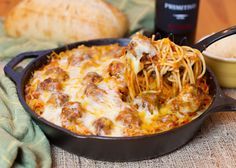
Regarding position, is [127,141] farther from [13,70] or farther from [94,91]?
[13,70]

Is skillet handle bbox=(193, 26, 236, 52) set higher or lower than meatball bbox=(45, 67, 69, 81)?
higher

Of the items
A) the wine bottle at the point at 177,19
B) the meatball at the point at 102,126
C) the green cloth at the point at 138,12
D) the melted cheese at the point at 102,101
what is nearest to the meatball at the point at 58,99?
the melted cheese at the point at 102,101

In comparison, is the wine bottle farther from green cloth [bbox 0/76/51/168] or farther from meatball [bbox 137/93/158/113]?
green cloth [bbox 0/76/51/168]

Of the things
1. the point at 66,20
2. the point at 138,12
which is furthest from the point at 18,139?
the point at 138,12

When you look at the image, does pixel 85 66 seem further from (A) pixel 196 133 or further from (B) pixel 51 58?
(A) pixel 196 133

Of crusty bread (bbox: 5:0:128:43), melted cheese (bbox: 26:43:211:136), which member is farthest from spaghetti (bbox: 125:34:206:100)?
crusty bread (bbox: 5:0:128:43)

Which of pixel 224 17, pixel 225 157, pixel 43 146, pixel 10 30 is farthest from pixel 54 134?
pixel 224 17

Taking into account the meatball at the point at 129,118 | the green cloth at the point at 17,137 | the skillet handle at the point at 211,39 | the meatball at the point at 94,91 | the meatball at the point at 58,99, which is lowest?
the green cloth at the point at 17,137

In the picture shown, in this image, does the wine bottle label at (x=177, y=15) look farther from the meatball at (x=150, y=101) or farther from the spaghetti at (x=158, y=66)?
the meatball at (x=150, y=101)
